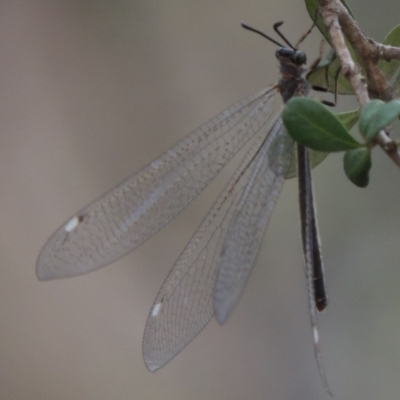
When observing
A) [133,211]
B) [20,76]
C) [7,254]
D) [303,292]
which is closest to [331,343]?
[303,292]

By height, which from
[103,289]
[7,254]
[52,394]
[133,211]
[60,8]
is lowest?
[52,394]

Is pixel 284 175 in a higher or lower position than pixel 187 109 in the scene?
lower

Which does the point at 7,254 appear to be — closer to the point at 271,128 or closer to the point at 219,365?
the point at 219,365

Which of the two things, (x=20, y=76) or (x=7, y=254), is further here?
(x=20, y=76)

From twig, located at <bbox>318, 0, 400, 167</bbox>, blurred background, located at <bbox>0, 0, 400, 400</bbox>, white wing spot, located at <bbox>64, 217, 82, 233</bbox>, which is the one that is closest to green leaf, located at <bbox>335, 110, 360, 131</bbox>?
twig, located at <bbox>318, 0, 400, 167</bbox>

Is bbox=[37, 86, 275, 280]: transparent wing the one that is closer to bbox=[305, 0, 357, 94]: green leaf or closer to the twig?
bbox=[305, 0, 357, 94]: green leaf

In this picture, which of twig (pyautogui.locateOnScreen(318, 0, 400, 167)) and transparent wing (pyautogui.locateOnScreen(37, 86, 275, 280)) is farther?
transparent wing (pyautogui.locateOnScreen(37, 86, 275, 280))

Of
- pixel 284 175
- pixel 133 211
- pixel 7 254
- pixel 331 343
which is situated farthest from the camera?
pixel 7 254

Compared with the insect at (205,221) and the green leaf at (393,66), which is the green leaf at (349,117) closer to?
the green leaf at (393,66)
